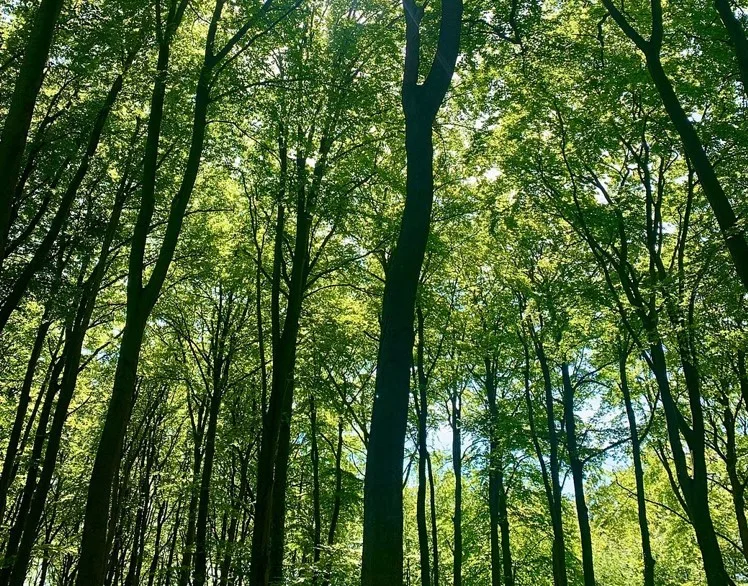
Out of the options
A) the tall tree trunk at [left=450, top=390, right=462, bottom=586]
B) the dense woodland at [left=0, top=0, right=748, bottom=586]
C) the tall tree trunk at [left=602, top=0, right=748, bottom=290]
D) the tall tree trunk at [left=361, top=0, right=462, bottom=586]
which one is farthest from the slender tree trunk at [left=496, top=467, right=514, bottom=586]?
the tall tree trunk at [left=361, top=0, right=462, bottom=586]

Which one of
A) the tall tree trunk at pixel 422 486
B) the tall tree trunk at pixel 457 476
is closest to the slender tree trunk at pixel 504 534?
the tall tree trunk at pixel 457 476

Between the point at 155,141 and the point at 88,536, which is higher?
the point at 155,141

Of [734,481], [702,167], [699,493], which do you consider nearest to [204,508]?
[699,493]

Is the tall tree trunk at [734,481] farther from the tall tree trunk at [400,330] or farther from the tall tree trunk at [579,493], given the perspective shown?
the tall tree trunk at [400,330]

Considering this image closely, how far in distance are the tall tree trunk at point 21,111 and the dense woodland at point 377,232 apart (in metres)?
0.04

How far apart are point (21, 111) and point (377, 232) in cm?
1233

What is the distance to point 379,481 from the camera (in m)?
5.98

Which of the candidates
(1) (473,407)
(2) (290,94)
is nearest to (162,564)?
(1) (473,407)

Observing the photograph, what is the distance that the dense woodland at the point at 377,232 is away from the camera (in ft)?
29.3

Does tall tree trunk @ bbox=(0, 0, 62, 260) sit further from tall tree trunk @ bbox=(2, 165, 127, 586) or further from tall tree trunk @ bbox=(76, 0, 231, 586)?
tall tree trunk @ bbox=(2, 165, 127, 586)

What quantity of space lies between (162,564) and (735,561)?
105ft

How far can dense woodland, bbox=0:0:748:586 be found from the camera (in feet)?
29.3

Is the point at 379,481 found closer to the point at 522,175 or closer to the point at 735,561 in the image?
the point at 522,175

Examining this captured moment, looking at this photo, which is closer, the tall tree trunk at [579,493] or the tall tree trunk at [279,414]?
the tall tree trunk at [279,414]
